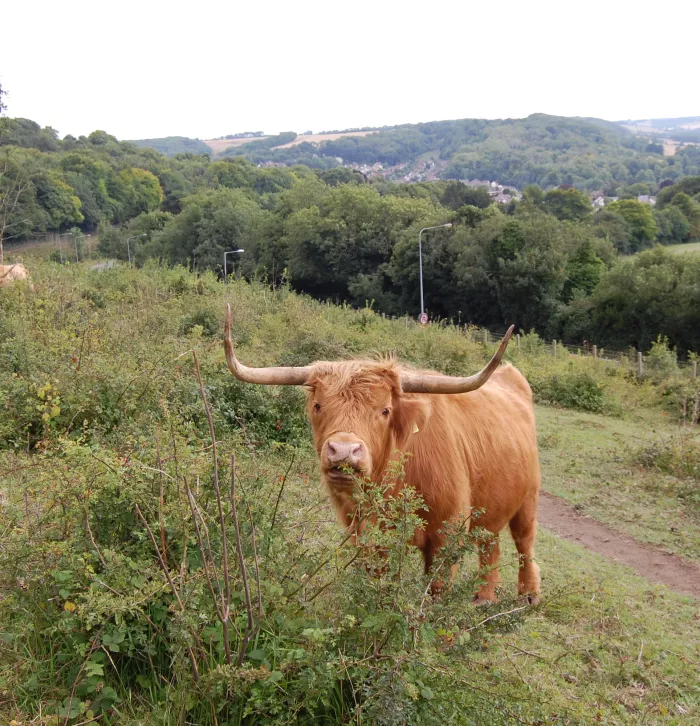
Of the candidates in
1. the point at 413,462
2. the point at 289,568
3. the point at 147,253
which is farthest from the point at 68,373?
the point at 147,253

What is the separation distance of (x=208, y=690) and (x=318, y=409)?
6.23 ft

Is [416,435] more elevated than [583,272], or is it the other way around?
[416,435]

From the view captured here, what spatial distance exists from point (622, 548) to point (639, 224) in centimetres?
6843

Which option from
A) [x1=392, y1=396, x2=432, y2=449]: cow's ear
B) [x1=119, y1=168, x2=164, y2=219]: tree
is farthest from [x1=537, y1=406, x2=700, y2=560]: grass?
[x1=119, y1=168, x2=164, y2=219]: tree

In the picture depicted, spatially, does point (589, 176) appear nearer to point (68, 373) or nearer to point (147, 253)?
point (147, 253)

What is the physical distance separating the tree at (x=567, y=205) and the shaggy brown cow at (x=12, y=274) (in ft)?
216

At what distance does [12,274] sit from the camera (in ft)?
42.0

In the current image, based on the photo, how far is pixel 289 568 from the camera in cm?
301

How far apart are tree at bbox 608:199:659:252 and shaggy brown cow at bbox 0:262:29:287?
65.9 metres

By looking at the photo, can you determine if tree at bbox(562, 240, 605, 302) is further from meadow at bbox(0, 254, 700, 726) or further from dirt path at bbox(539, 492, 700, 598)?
meadow at bbox(0, 254, 700, 726)

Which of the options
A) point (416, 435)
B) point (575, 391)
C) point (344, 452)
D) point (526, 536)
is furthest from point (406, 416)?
point (575, 391)

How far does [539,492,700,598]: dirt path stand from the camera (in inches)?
319

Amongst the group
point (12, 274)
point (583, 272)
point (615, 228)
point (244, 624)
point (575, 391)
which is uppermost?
point (12, 274)

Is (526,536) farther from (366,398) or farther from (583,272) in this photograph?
(583,272)
